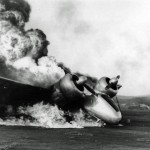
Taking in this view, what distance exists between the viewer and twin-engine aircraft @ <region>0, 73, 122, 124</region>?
5478cm

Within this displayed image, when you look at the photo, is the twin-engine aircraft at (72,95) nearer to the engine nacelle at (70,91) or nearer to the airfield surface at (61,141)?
the engine nacelle at (70,91)

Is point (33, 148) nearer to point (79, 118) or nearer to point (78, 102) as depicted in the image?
point (78, 102)

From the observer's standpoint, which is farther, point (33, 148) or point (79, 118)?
point (79, 118)

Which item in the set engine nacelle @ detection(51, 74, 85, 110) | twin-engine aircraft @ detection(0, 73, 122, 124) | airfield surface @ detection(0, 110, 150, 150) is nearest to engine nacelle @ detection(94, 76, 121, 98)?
twin-engine aircraft @ detection(0, 73, 122, 124)

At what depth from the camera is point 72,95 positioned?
5456cm

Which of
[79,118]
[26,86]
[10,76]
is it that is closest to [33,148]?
[26,86]

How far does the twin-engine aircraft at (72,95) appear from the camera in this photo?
5478 centimetres

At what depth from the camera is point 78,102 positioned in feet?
190

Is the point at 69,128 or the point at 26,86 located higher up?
the point at 26,86

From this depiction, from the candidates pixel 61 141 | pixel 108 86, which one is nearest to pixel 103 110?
pixel 108 86

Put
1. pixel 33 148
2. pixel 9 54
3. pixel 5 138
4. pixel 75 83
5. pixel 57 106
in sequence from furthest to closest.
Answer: pixel 9 54 → pixel 57 106 → pixel 75 83 → pixel 5 138 → pixel 33 148

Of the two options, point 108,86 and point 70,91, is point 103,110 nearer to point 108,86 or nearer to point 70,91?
point 108,86

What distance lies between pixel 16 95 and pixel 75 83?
9059mm

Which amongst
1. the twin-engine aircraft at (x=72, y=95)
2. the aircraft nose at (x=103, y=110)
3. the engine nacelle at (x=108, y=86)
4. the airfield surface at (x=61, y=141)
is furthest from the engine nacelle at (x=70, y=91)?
the airfield surface at (x=61, y=141)
